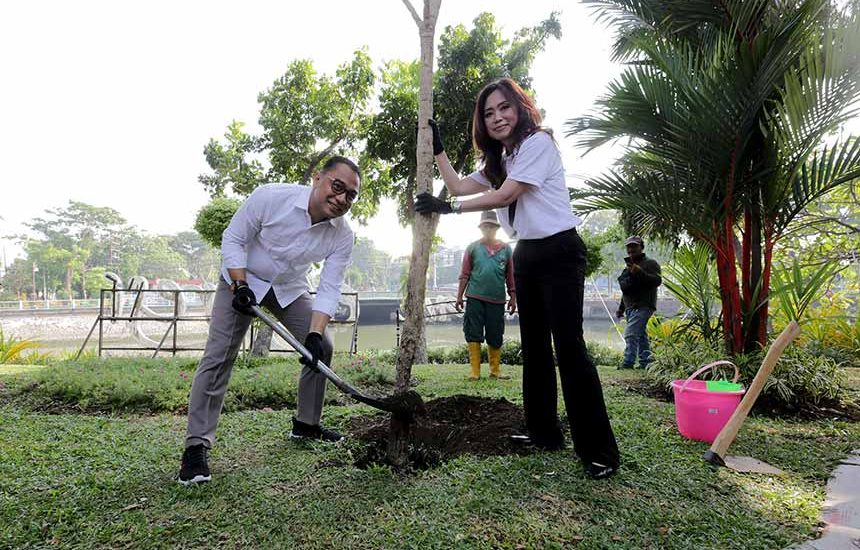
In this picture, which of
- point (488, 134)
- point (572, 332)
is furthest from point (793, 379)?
point (488, 134)

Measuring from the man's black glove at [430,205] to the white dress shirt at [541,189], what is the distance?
33cm

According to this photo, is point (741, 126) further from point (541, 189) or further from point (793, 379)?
point (541, 189)

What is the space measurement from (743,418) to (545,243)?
1.40m

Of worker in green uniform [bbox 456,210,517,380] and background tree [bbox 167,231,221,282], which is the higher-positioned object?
background tree [bbox 167,231,221,282]

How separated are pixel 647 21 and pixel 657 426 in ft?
15.4

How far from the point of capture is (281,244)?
2535 millimetres

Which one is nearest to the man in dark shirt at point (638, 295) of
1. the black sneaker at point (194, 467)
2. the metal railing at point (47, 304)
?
the black sneaker at point (194, 467)

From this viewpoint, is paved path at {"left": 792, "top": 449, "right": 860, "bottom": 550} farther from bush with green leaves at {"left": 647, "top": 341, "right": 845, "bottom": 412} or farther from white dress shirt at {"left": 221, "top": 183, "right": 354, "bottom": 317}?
white dress shirt at {"left": 221, "top": 183, "right": 354, "bottom": 317}

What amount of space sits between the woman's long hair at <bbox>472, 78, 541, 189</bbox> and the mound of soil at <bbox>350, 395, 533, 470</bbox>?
142cm

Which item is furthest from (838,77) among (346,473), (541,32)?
(541,32)

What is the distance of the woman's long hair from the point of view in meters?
2.40

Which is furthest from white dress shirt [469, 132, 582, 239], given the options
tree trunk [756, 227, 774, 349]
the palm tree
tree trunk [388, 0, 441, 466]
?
tree trunk [756, 227, 774, 349]

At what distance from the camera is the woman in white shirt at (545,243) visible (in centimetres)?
226

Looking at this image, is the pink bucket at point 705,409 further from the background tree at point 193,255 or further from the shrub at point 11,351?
the background tree at point 193,255
